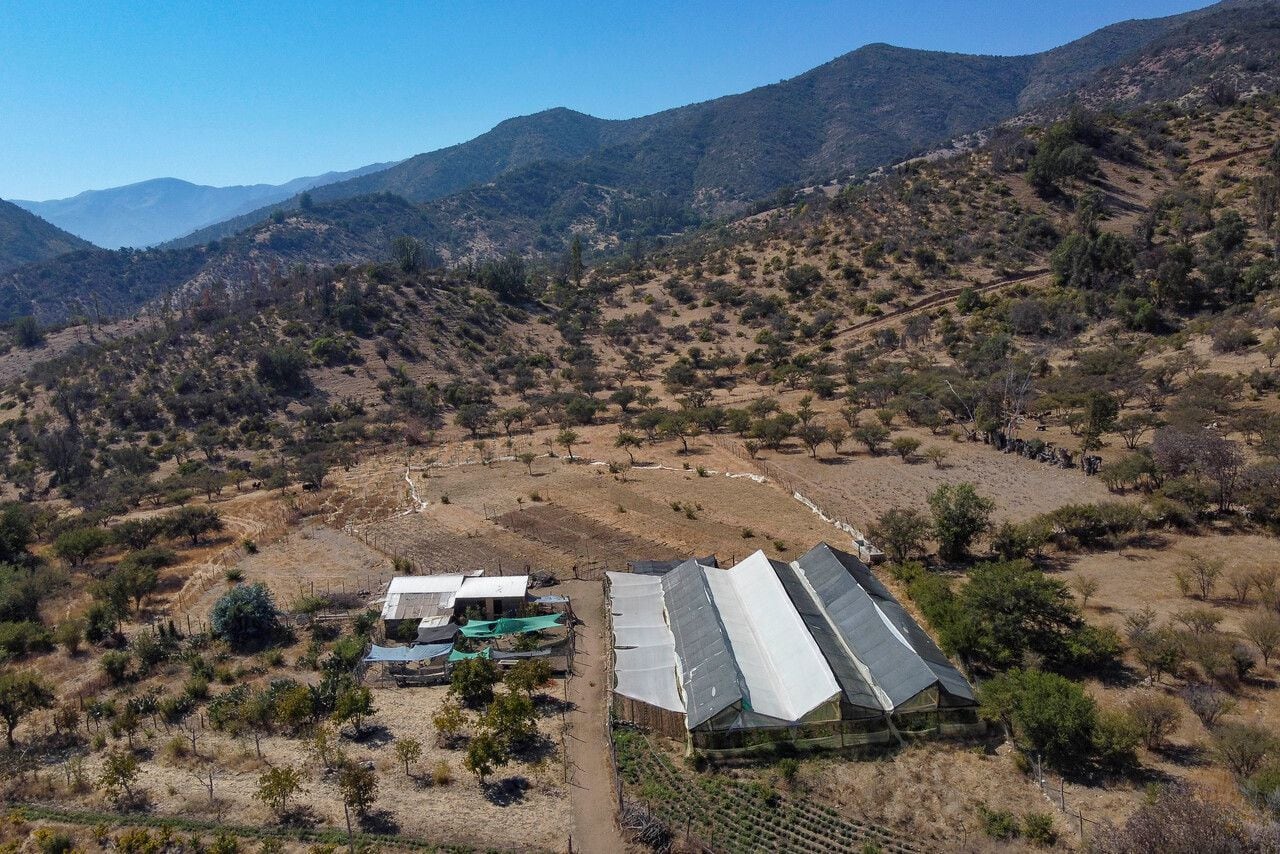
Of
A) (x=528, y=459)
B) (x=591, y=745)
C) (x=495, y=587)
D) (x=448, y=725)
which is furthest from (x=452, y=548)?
(x=591, y=745)

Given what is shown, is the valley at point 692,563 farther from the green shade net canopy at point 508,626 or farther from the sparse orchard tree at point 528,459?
the sparse orchard tree at point 528,459

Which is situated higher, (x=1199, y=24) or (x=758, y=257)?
(x=1199, y=24)

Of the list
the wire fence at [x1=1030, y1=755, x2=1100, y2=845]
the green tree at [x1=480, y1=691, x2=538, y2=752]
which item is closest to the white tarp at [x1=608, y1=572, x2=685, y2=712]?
the green tree at [x1=480, y1=691, x2=538, y2=752]

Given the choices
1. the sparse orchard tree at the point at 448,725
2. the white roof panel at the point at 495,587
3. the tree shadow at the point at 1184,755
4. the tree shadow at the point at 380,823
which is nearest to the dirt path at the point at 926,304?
the white roof panel at the point at 495,587

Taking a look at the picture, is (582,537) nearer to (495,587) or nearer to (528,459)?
(495,587)

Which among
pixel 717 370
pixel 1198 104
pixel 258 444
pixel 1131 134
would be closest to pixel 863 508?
pixel 717 370

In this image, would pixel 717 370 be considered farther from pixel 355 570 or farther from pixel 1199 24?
pixel 1199 24
